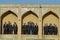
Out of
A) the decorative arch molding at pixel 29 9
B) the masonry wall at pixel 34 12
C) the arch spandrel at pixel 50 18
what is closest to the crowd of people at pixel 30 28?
the masonry wall at pixel 34 12

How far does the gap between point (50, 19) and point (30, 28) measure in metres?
1.98

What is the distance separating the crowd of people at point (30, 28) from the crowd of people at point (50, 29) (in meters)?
0.90

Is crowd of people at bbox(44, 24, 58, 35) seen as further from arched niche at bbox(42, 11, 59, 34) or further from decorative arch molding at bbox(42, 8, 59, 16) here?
decorative arch molding at bbox(42, 8, 59, 16)

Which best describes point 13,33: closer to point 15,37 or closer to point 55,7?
point 15,37

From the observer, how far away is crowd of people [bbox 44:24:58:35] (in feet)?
101

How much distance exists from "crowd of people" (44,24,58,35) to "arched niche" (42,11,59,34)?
27 centimetres

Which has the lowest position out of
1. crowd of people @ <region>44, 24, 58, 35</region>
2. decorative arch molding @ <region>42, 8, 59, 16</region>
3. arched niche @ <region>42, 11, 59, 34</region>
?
crowd of people @ <region>44, 24, 58, 35</region>

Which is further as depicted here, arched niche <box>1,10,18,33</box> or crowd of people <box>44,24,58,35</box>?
arched niche <box>1,10,18,33</box>

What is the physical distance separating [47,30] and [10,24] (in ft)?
11.1

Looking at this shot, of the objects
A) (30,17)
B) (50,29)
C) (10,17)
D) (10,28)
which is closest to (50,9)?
(50,29)

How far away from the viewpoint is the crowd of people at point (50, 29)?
30719 millimetres

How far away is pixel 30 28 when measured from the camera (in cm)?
3097

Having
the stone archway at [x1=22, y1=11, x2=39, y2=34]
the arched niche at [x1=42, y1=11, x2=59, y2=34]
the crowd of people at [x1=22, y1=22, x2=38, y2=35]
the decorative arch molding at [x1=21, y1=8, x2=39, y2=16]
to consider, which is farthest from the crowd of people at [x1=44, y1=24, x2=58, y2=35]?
the decorative arch molding at [x1=21, y1=8, x2=39, y2=16]

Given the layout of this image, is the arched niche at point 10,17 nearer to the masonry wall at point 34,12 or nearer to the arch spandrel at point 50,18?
the masonry wall at point 34,12
